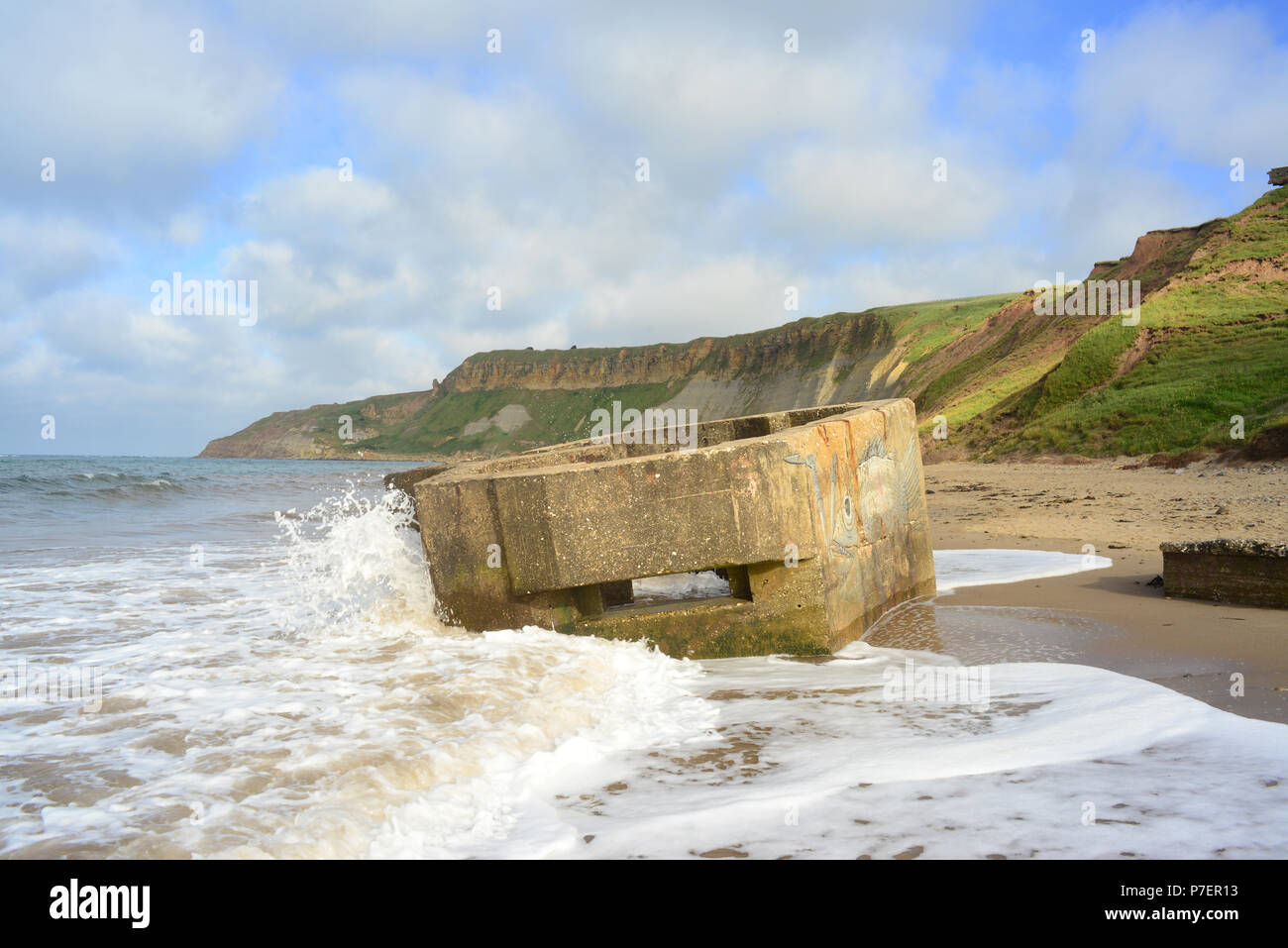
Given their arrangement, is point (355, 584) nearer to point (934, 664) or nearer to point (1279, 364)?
point (934, 664)

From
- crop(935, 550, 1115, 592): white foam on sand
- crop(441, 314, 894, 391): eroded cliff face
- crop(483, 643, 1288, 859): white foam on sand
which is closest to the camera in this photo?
crop(483, 643, 1288, 859): white foam on sand

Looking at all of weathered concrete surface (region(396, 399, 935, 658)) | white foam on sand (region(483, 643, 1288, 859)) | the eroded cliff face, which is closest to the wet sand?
white foam on sand (region(483, 643, 1288, 859))

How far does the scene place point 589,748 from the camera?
3133 mm

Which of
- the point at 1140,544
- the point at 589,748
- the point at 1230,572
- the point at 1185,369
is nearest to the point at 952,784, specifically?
the point at 589,748

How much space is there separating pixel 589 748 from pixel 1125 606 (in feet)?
13.4

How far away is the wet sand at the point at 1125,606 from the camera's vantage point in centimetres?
392

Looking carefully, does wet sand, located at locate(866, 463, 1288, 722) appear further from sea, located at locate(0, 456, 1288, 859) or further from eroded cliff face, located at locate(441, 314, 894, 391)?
eroded cliff face, located at locate(441, 314, 894, 391)

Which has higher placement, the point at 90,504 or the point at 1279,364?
the point at 1279,364

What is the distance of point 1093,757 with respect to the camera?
2.76 metres

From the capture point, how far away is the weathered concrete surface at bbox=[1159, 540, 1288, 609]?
16.5 ft

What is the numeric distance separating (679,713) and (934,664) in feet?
5.09

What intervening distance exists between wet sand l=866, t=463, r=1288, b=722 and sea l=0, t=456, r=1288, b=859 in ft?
0.34

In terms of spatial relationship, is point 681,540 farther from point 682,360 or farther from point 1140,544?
point 682,360

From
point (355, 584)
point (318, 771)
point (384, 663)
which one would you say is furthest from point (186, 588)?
point (318, 771)
